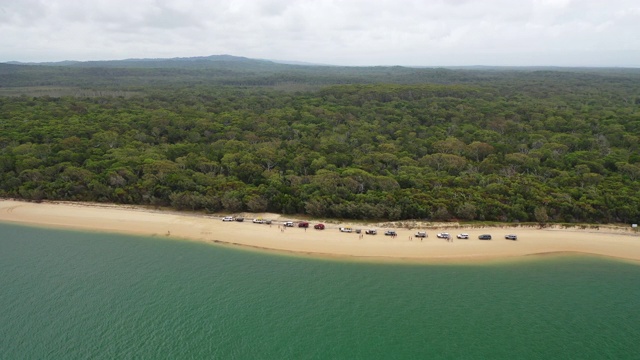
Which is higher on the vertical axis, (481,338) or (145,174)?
(145,174)

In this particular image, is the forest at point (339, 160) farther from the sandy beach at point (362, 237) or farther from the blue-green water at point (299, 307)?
the blue-green water at point (299, 307)

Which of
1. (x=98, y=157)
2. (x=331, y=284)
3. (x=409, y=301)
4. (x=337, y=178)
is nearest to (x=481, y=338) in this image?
(x=409, y=301)

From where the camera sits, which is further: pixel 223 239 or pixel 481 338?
pixel 223 239

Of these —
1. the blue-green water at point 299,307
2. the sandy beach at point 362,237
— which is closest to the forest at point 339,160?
the sandy beach at point 362,237

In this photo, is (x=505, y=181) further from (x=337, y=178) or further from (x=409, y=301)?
(x=409, y=301)

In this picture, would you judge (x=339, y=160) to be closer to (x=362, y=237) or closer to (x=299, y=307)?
(x=362, y=237)

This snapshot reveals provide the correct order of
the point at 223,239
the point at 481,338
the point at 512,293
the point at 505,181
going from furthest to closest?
the point at 505,181 → the point at 223,239 → the point at 512,293 → the point at 481,338

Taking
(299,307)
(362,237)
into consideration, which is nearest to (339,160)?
(362,237)
